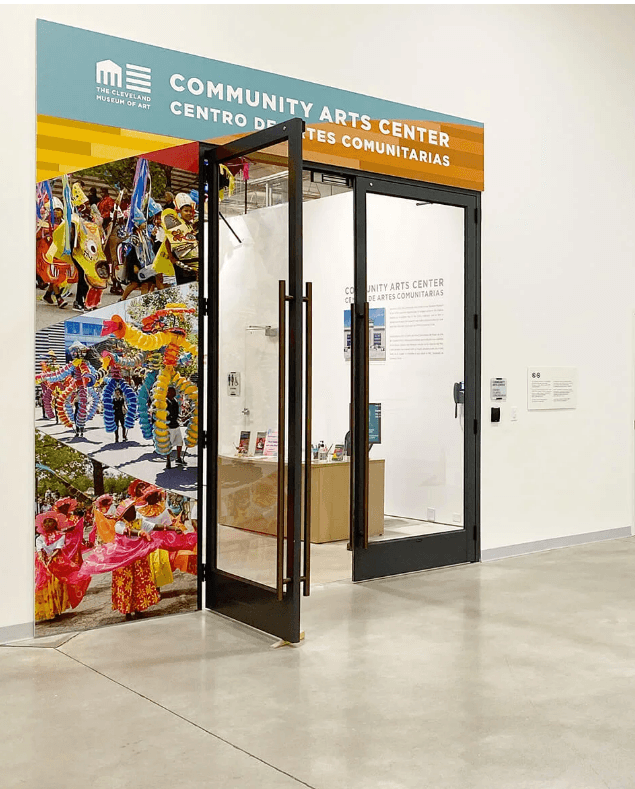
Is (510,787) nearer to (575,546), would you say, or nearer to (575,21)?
(575,546)

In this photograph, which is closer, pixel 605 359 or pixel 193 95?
pixel 193 95

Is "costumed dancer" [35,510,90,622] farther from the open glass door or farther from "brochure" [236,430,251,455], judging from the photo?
"brochure" [236,430,251,455]

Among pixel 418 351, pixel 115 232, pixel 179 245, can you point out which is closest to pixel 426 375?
pixel 418 351

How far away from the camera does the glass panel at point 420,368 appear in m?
6.77

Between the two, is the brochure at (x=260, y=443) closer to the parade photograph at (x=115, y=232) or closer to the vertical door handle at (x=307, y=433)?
the vertical door handle at (x=307, y=433)

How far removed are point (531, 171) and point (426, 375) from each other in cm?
182

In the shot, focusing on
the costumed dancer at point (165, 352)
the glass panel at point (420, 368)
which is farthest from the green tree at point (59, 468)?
the glass panel at point (420, 368)

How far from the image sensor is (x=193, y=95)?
533 cm

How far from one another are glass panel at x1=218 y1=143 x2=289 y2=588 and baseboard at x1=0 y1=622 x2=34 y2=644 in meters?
1.08

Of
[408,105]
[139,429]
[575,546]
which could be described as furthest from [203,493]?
[575,546]

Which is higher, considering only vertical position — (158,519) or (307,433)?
(307,433)

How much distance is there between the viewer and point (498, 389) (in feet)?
22.8

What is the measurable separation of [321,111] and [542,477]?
3326 millimetres

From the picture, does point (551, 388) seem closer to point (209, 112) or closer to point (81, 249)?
point (209, 112)
